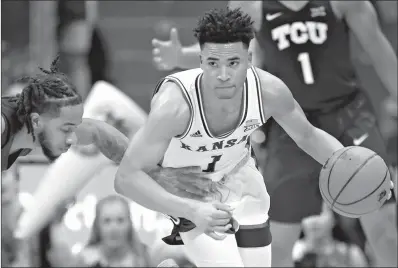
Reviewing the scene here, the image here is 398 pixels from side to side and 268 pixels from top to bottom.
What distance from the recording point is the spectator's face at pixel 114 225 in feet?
20.3

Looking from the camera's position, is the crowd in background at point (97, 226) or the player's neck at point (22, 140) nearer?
the player's neck at point (22, 140)

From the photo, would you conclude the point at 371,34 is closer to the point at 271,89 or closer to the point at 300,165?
the point at 300,165

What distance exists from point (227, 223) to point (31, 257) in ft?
9.19

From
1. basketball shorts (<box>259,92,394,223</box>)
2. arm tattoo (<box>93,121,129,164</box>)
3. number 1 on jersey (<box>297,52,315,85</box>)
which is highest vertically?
number 1 on jersey (<box>297,52,315,85</box>)

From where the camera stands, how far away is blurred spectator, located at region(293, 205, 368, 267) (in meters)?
6.94

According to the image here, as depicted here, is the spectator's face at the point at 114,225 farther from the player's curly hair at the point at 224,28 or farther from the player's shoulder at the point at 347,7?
the player's curly hair at the point at 224,28

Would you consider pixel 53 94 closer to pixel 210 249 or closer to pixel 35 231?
pixel 210 249

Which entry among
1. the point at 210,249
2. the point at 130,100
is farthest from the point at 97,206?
the point at 210,249

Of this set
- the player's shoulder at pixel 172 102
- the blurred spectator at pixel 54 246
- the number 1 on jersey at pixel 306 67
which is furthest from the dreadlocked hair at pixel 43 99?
the blurred spectator at pixel 54 246

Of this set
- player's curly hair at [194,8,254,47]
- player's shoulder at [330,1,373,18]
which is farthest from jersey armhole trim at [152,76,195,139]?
Answer: player's shoulder at [330,1,373,18]

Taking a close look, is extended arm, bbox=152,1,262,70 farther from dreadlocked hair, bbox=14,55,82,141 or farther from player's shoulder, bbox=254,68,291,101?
dreadlocked hair, bbox=14,55,82,141

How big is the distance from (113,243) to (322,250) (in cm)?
171

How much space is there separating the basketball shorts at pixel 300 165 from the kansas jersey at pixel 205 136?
1.13 metres

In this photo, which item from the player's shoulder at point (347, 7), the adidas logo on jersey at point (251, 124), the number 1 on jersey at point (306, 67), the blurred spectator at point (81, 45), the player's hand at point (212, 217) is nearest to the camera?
the player's hand at point (212, 217)
